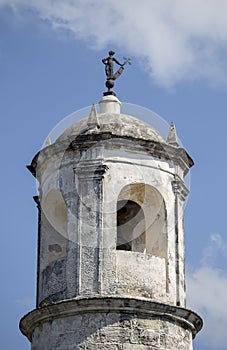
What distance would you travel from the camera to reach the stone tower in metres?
19.5

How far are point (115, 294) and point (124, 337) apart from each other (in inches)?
30.1

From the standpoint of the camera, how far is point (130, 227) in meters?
22.1

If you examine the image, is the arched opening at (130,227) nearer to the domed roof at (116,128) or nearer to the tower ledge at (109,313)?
the domed roof at (116,128)

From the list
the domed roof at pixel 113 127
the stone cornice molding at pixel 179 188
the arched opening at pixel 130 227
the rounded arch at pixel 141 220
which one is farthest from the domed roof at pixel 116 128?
the arched opening at pixel 130 227

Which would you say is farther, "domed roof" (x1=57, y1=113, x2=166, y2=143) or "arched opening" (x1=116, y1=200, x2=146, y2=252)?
"arched opening" (x1=116, y1=200, x2=146, y2=252)

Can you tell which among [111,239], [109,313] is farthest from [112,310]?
[111,239]

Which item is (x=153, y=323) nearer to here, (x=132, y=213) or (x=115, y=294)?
(x=115, y=294)

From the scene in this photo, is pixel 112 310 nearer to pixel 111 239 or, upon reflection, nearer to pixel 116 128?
pixel 111 239

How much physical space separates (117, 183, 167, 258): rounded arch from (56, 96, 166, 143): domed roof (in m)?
0.92

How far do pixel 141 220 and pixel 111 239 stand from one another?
1822 millimetres

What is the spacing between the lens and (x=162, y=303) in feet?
64.7

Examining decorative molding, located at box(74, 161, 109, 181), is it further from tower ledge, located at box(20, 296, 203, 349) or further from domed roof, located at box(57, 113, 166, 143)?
tower ledge, located at box(20, 296, 203, 349)

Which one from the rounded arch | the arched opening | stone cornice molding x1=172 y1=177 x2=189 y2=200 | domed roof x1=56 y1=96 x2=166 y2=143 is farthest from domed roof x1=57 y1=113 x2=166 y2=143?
the arched opening

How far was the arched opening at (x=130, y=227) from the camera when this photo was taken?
21828 mm
